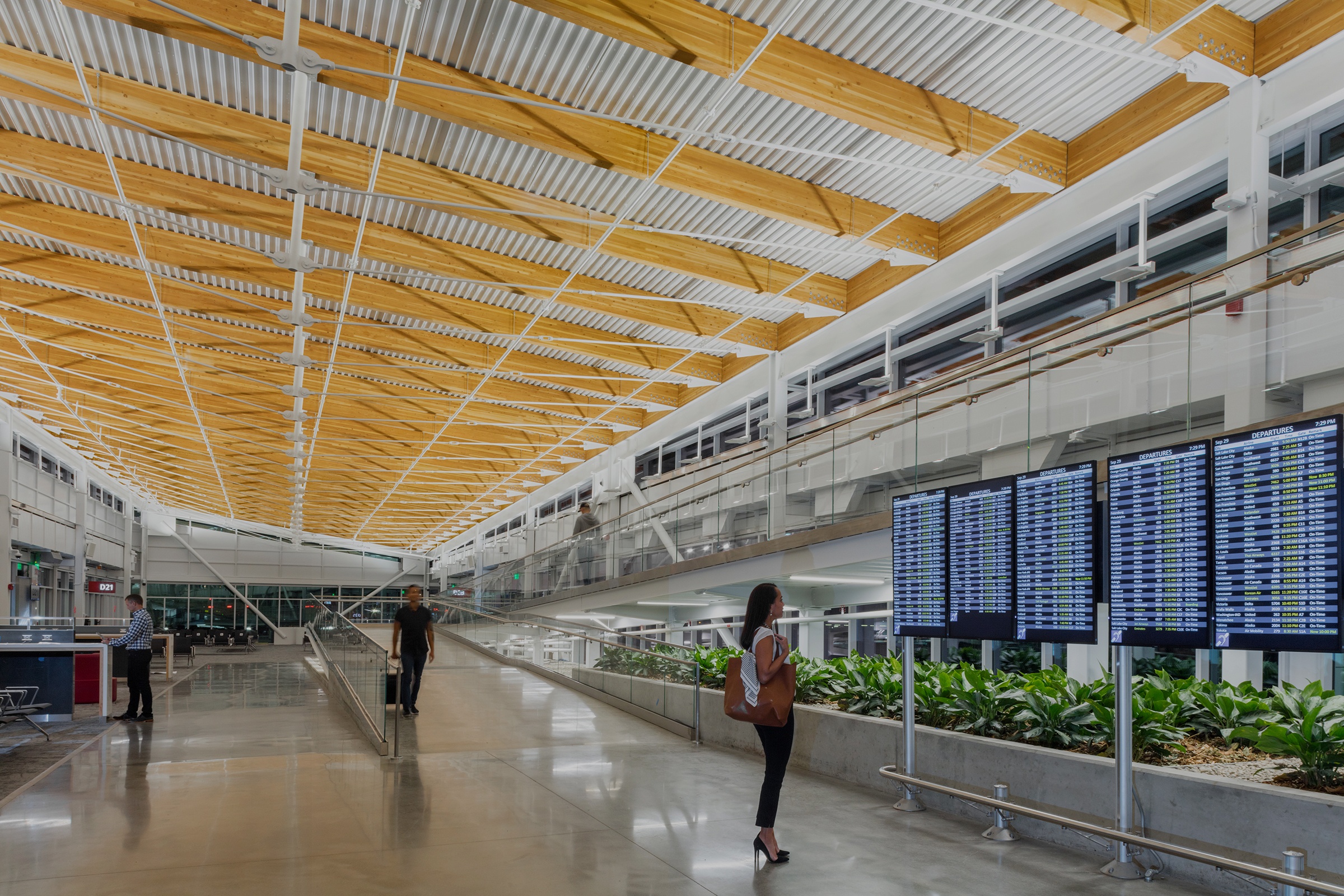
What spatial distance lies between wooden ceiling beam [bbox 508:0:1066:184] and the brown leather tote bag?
19.2 ft

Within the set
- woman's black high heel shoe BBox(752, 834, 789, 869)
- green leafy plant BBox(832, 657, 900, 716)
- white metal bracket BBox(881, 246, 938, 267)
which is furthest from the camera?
white metal bracket BBox(881, 246, 938, 267)

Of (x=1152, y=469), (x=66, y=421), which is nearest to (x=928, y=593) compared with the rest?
(x=1152, y=469)

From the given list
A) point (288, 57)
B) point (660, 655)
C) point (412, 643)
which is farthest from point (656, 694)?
point (288, 57)

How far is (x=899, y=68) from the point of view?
10375 millimetres

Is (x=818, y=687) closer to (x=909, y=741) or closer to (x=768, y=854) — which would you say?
(x=909, y=741)

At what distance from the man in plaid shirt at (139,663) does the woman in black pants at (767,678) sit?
31.8 feet

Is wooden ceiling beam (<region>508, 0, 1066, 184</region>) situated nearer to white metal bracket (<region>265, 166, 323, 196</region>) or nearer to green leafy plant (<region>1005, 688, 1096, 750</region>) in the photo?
white metal bracket (<region>265, 166, 323, 196</region>)

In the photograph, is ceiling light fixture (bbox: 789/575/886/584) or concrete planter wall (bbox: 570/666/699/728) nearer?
concrete planter wall (bbox: 570/666/699/728)

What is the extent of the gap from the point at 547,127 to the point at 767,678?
7305 mm

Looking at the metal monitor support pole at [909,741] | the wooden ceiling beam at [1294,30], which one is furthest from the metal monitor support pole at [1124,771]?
the wooden ceiling beam at [1294,30]

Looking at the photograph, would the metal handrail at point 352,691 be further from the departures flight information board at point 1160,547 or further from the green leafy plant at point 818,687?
the departures flight information board at point 1160,547

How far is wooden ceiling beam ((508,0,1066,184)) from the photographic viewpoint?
8914mm

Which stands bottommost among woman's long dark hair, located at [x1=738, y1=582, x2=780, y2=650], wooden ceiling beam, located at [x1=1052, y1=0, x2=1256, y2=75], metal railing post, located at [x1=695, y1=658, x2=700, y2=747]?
metal railing post, located at [x1=695, y1=658, x2=700, y2=747]

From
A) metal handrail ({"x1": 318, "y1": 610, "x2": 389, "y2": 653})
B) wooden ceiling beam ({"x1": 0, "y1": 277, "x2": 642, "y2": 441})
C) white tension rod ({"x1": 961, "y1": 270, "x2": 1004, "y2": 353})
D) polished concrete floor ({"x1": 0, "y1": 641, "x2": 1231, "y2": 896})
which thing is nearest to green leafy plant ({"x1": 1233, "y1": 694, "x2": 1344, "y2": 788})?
polished concrete floor ({"x1": 0, "y1": 641, "x2": 1231, "y2": 896})
